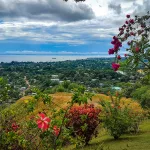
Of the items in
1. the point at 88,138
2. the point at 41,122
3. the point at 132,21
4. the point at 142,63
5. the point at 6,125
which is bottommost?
the point at 88,138

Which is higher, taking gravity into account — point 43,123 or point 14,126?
point 43,123

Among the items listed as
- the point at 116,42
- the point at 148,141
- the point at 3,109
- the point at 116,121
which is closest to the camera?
the point at 116,42

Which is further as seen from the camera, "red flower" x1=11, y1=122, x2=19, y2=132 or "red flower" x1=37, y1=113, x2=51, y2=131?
"red flower" x1=11, y1=122, x2=19, y2=132

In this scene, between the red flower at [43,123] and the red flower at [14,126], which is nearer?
the red flower at [43,123]

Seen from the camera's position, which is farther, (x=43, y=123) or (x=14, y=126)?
(x=14, y=126)

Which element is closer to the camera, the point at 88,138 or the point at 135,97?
the point at 88,138

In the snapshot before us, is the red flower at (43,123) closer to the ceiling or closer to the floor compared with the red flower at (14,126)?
closer to the ceiling

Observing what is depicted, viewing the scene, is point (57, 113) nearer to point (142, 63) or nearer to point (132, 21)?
point (142, 63)

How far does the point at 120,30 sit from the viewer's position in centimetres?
663

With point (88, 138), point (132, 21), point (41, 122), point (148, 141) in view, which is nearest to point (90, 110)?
point (88, 138)

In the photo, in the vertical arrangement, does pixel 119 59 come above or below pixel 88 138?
above

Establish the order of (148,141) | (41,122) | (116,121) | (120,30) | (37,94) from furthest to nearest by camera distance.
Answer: (116,121), (148,141), (120,30), (37,94), (41,122)

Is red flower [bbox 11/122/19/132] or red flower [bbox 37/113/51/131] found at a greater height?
→ red flower [bbox 37/113/51/131]

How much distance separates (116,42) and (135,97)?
1936 centimetres
